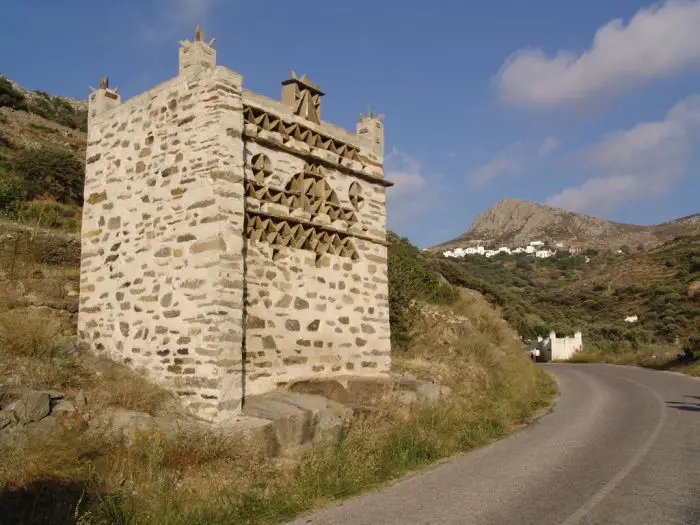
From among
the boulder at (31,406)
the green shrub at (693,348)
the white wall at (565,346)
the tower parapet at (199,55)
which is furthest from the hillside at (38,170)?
the white wall at (565,346)

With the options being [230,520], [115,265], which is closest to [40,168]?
[115,265]

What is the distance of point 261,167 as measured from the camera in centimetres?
1065

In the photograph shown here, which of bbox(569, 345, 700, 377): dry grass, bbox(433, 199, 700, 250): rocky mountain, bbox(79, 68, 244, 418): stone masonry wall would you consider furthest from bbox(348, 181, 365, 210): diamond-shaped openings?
bbox(433, 199, 700, 250): rocky mountain

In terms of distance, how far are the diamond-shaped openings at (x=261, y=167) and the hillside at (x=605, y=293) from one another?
28.0 meters

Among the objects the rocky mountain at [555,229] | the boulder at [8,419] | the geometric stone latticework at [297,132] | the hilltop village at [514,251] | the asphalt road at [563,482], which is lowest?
the asphalt road at [563,482]

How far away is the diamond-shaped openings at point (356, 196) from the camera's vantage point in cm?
1279

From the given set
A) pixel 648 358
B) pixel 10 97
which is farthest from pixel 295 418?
pixel 10 97

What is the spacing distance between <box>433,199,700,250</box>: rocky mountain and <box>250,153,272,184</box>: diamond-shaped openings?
280 feet

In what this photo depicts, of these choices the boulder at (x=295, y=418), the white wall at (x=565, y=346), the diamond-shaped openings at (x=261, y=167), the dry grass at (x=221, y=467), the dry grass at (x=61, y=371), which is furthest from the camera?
the white wall at (x=565, y=346)

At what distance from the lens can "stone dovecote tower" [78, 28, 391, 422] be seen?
31.1 feet

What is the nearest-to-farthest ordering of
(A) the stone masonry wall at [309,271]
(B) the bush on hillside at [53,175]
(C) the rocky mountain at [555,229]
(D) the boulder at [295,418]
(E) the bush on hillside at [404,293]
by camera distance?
(D) the boulder at [295,418], (A) the stone masonry wall at [309,271], (E) the bush on hillside at [404,293], (B) the bush on hillside at [53,175], (C) the rocky mountain at [555,229]

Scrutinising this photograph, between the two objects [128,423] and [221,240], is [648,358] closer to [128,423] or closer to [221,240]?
[221,240]

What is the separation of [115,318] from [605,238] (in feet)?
330

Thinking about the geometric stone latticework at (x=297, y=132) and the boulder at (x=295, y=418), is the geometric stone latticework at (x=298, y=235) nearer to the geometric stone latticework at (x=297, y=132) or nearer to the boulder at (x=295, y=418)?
the geometric stone latticework at (x=297, y=132)
